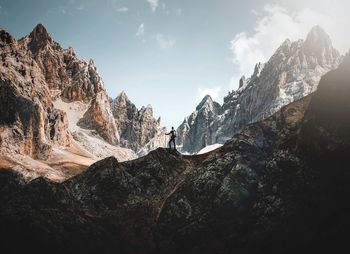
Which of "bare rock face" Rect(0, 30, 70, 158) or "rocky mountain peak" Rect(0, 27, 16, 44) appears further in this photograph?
"rocky mountain peak" Rect(0, 27, 16, 44)

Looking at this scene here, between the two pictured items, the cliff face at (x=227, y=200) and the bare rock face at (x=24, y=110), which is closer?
the cliff face at (x=227, y=200)

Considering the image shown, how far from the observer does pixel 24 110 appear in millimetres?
105750

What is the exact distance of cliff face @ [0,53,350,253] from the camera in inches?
1459

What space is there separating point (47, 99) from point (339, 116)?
110m

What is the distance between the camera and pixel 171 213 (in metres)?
44.0

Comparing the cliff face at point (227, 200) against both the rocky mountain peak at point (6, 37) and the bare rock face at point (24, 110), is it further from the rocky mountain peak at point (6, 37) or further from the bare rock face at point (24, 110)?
the rocky mountain peak at point (6, 37)

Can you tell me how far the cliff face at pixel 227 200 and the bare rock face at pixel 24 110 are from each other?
55.5 m

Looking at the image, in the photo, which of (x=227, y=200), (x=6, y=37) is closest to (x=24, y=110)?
(x=6, y=37)

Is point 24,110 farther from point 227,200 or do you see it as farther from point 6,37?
point 227,200

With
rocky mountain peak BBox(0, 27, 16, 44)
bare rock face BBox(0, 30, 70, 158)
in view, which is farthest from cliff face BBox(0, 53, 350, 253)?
rocky mountain peak BBox(0, 27, 16, 44)

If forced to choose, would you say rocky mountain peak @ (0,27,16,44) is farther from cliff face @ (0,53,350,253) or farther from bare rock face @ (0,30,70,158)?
cliff face @ (0,53,350,253)

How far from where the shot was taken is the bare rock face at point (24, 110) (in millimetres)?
99125

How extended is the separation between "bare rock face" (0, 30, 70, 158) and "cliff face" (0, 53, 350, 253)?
182 ft

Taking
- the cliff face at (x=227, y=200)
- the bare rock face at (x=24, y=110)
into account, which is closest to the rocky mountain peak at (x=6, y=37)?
the bare rock face at (x=24, y=110)
